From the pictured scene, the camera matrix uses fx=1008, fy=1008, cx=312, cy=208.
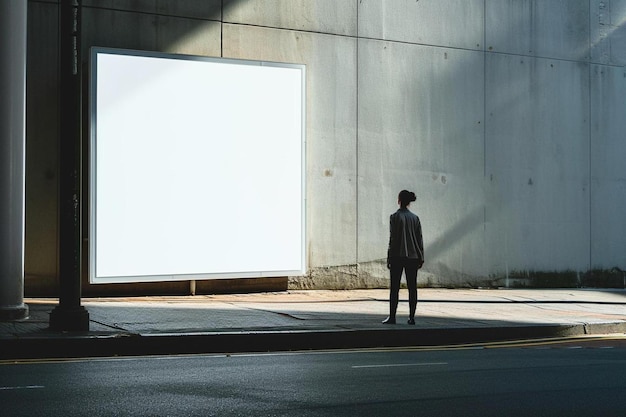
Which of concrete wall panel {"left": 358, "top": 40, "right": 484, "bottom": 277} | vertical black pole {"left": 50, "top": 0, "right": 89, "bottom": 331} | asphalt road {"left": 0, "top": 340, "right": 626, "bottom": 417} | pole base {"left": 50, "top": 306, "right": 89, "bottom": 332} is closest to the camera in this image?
asphalt road {"left": 0, "top": 340, "right": 626, "bottom": 417}

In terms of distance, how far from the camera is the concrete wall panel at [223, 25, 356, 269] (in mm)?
19172

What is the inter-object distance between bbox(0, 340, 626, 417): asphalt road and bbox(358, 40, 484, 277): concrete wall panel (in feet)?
28.1

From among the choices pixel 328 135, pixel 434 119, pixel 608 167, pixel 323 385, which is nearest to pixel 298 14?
pixel 328 135

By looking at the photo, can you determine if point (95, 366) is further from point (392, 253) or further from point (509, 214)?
point (509, 214)

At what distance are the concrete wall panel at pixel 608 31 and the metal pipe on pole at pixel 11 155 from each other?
1405cm

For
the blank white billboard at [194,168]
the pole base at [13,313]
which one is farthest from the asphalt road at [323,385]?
the blank white billboard at [194,168]

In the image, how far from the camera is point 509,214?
21.6 meters

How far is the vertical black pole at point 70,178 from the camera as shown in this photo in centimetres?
1189

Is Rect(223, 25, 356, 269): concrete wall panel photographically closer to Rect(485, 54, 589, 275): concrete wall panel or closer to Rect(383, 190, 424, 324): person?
Rect(485, 54, 589, 275): concrete wall panel

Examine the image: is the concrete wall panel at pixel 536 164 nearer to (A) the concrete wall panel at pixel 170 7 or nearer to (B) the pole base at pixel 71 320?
(A) the concrete wall panel at pixel 170 7

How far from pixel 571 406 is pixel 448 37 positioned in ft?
46.1

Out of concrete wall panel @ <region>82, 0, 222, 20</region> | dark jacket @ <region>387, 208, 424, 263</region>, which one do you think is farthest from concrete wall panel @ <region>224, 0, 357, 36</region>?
dark jacket @ <region>387, 208, 424, 263</region>

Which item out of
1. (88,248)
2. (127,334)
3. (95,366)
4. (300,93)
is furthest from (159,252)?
(95,366)

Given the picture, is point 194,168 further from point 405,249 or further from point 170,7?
point 405,249
